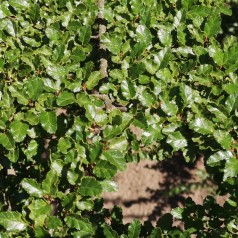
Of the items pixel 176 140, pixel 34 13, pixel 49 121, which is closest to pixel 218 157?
pixel 176 140

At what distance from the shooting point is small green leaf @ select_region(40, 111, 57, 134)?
1.86 metres

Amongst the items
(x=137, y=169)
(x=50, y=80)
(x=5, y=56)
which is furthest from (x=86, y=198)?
(x=137, y=169)

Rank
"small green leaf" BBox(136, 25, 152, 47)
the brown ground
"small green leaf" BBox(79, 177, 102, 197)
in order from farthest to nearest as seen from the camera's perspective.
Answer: the brown ground < "small green leaf" BBox(136, 25, 152, 47) < "small green leaf" BBox(79, 177, 102, 197)

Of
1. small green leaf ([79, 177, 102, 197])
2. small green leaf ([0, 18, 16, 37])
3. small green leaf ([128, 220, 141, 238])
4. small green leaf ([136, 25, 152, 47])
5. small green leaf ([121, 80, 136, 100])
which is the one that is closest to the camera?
Result: small green leaf ([79, 177, 102, 197])

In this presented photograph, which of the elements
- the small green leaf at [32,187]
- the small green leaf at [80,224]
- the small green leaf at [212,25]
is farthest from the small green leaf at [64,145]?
the small green leaf at [212,25]

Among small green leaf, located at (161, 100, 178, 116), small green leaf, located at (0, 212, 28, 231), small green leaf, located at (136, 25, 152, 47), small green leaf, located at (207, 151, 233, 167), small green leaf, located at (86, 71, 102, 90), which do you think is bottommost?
small green leaf, located at (0, 212, 28, 231)

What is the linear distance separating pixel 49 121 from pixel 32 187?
1.11 ft

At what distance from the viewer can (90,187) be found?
69.4 inches

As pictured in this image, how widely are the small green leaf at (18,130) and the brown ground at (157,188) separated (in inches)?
121

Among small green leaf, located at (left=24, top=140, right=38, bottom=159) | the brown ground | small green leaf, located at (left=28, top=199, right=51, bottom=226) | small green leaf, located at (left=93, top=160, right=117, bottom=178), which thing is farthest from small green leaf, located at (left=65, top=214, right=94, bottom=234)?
the brown ground

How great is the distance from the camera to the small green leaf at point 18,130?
1866mm

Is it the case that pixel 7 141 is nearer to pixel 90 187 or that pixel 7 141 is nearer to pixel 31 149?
pixel 31 149

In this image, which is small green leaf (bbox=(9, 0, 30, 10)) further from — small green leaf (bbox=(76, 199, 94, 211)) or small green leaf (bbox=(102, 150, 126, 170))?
small green leaf (bbox=(76, 199, 94, 211))

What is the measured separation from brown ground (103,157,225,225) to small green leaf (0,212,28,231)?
2.99 meters
